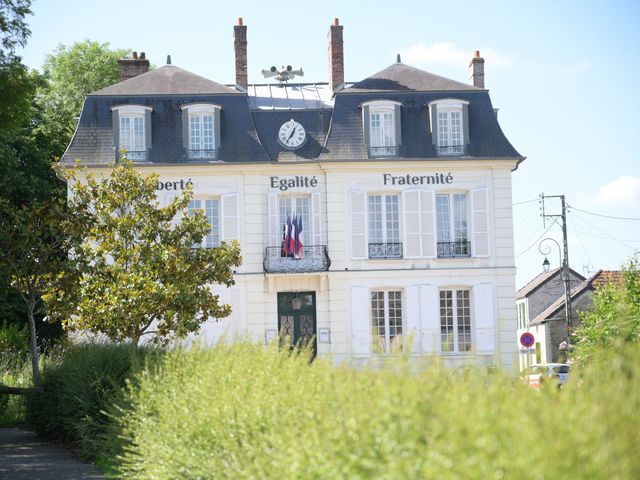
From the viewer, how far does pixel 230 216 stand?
3262 cm

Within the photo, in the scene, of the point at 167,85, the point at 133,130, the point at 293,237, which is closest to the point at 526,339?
the point at 293,237

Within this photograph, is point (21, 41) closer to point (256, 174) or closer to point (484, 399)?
point (484, 399)

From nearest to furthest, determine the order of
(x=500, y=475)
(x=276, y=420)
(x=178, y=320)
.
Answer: (x=500, y=475) < (x=276, y=420) < (x=178, y=320)

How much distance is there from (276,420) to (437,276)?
24.6 m

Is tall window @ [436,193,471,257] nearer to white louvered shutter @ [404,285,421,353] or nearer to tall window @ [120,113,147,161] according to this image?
white louvered shutter @ [404,285,421,353]

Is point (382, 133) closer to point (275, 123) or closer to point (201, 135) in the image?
point (275, 123)

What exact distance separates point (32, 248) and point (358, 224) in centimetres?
1405

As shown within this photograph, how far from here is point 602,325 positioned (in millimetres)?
20281

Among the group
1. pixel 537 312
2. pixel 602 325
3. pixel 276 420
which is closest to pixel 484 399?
pixel 276 420

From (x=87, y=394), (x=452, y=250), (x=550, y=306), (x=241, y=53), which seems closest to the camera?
(x=87, y=394)

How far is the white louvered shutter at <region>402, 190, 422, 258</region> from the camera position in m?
32.6

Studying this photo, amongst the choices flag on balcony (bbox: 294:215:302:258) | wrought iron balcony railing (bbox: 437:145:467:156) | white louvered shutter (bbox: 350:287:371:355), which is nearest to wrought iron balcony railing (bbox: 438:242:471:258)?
white louvered shutter (bbox: 350:287:371:355)

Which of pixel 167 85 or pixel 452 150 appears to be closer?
pixel 452 150

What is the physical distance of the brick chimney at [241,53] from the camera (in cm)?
3491
